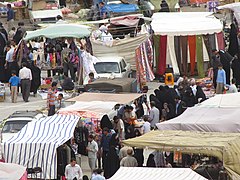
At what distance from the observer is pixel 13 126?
23734 mm

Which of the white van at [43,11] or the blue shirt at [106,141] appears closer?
the blue shirt at [106,141]

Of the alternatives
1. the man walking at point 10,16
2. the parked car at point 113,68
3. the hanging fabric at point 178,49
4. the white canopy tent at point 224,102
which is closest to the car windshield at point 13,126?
Answer: the white canopy tent at point 224,102

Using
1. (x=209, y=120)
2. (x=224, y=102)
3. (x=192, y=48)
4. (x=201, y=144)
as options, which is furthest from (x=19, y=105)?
(x=201, y=144)

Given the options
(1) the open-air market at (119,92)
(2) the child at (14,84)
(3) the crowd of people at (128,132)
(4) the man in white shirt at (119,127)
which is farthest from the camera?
(2) the child at (14,84)

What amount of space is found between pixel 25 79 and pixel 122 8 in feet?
41.4

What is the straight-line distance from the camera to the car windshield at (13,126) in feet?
77.3

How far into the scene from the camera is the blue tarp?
41.6 metres

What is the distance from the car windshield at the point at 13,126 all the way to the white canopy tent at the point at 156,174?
6.72 metres

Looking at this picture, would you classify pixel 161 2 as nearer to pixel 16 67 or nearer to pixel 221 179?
pixel 16 67

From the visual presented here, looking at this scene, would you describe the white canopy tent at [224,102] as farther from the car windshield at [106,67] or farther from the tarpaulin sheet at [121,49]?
the tarpaulin sheet at [121,49]

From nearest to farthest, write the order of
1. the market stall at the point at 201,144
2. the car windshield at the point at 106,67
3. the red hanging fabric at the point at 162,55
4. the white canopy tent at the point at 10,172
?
the white canopy tent at the point at 10,172 < the market stall at the point at 201,144 < the car windshield at the point at 106,67 < the red hanging fabric at the point at 162,55

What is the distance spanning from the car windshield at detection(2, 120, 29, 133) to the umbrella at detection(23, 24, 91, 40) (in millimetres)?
8703

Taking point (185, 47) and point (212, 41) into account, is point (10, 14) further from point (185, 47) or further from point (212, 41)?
point (212, 41)

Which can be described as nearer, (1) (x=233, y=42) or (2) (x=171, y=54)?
(2) (x=171, y=54)
